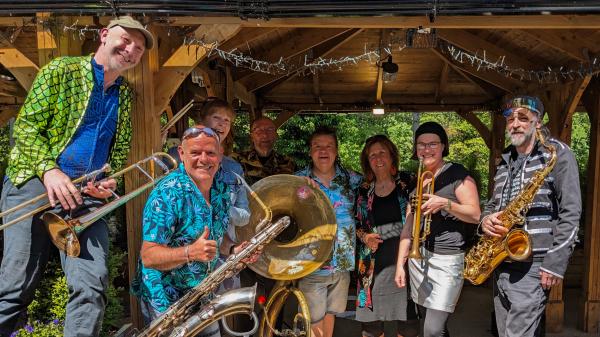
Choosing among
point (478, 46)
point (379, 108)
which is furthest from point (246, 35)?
point (379, 108)

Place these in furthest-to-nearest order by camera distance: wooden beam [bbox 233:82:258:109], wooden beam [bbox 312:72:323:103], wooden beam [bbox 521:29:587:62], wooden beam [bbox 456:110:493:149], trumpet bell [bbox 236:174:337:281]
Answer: wooden beam [bbox 456:110:493:149], wooden beam [bbox 312:72:323:103], wooden beam [bbox 233:82:258:109], wooden beam [bbox 521:29:587:62], trumpet bell [bbox 236:174:337:281]

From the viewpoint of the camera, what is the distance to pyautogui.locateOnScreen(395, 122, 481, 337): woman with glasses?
123 inches

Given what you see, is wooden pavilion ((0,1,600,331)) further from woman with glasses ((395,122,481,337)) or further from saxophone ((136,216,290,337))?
woman with glasses ((395,122,481,337))

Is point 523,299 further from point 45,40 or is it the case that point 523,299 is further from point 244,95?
point 244,95

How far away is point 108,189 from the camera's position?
2.54 m

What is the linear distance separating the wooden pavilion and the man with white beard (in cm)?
77

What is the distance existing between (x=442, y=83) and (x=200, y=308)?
7.18 meters

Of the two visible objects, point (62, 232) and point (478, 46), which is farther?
point (478, 46)

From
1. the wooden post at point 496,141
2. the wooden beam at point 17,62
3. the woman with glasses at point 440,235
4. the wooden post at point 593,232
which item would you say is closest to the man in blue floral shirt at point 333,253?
the woman with glasses at point 440,235

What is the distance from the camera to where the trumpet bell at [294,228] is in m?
3.34

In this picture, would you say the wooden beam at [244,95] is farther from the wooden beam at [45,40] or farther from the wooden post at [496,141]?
the wooden post at [496,141]

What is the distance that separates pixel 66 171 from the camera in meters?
2.49

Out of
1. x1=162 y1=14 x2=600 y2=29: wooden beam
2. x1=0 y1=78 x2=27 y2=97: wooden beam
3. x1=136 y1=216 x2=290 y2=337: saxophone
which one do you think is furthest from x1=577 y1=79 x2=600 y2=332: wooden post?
x1=0 y1=78 x2=27 y2=97: wooden beam

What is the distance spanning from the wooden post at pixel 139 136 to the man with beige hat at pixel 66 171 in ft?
1.82
